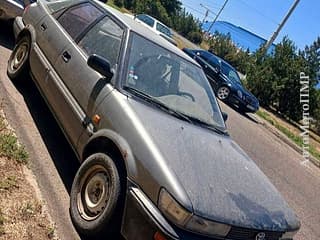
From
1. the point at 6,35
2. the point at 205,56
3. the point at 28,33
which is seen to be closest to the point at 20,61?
the point at 28,33

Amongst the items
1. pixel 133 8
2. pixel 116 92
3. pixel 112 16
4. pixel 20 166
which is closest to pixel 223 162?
pixel 116 92

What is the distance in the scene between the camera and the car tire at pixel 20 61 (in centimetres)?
540

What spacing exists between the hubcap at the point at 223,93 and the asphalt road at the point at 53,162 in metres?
6.11

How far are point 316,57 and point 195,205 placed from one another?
18.5m

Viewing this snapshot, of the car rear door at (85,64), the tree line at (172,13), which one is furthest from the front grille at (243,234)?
the tree line at (172,13)

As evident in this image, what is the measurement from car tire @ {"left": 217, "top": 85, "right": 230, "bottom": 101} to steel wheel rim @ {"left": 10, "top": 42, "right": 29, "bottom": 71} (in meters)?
10.8

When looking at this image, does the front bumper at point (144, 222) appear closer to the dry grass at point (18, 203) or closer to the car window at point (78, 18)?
the dry grass at point (18, 203)

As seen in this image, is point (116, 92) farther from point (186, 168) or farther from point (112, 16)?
point (112, 16)

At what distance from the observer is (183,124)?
12.3ft

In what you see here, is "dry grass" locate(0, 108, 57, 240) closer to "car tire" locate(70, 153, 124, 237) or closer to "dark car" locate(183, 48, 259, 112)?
"car tire" locate(70, 153, 124, 237)

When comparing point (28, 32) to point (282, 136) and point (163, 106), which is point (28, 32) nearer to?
point (163, 106)

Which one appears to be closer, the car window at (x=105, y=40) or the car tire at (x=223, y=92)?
the car window at (x=105, y=40)

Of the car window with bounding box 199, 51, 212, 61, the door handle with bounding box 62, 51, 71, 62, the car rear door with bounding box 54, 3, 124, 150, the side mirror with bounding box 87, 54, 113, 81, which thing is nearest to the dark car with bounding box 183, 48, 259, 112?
the car window with bounding box 199, 51, 212, 61

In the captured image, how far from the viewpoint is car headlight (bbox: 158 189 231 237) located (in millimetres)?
2693
